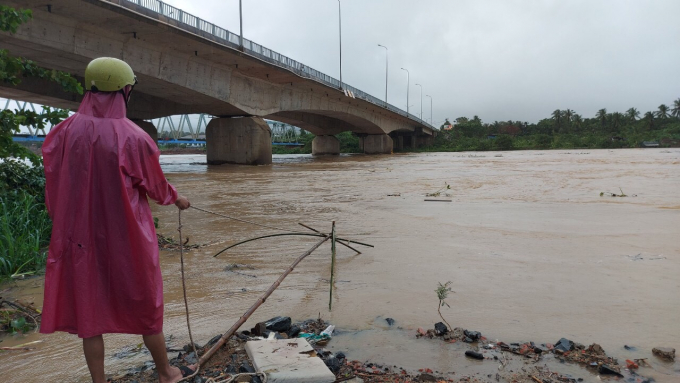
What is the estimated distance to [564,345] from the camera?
9.39 feet

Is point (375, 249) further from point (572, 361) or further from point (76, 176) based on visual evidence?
point (76, 176)

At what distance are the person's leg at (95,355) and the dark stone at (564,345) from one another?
2314 millimetres

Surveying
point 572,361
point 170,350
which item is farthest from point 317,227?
point 572,361

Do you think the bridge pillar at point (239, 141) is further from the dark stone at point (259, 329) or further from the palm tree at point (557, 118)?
the palm tree at point (557, 118)

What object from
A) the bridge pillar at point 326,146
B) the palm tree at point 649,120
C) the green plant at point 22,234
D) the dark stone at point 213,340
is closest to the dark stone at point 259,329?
the dark stone at point 213,340

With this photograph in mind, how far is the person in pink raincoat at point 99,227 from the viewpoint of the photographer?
7.30ft

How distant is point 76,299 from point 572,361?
2.43 m

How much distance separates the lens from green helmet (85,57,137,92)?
7.63ft

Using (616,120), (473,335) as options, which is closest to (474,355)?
(473,335)

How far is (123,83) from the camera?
2377 mm

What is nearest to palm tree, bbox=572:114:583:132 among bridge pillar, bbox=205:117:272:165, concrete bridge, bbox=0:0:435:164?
concrete bridge, bbox=0:0:435:164

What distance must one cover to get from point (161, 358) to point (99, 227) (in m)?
0.68

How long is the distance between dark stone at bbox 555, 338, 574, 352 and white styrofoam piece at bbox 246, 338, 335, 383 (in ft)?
4.27

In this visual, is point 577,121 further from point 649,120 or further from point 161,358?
point 161,358
